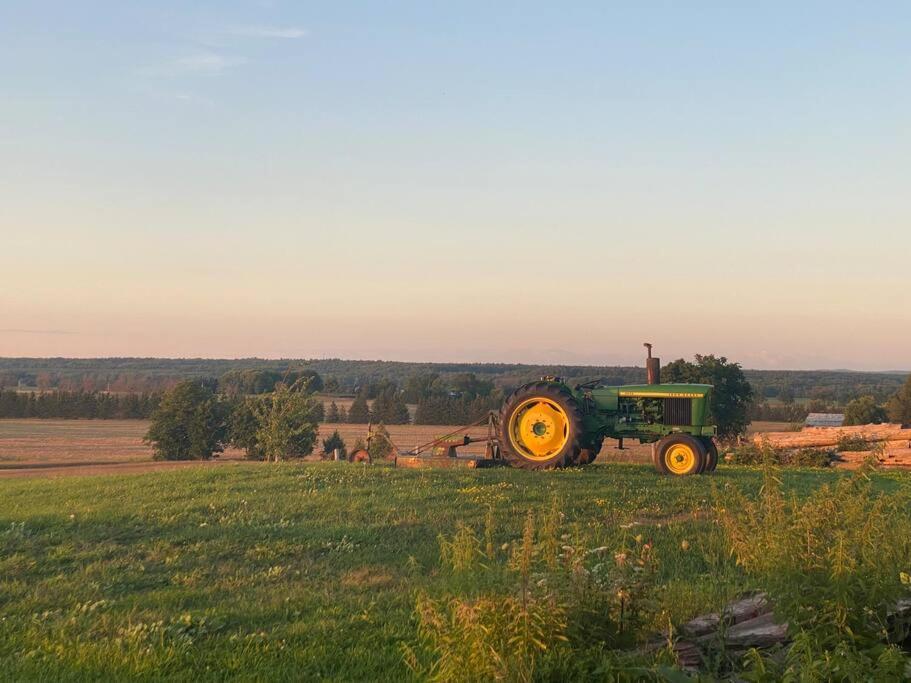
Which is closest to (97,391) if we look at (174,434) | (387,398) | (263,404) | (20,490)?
(387,398)

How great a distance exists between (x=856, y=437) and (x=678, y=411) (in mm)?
13185

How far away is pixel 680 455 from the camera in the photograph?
1697cm

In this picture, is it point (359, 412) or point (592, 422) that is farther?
point (359, 412)

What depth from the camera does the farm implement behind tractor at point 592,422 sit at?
1712cm

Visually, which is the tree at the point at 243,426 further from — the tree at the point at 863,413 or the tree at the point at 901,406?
the tree at the point at 901,406

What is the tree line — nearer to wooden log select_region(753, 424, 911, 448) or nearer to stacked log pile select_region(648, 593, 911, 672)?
wooden log select_region(753, 424, 911, 448)

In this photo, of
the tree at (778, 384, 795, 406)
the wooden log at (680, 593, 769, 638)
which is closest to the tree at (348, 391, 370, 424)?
the tree at (778, 384, 795, 406)

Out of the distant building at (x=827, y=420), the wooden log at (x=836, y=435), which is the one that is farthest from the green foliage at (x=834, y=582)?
the distant building at (x=827, y=420)

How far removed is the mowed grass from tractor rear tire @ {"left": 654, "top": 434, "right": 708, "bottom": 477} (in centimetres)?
80

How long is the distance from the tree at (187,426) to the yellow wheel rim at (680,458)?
136ft

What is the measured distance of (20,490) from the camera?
50.7 feet

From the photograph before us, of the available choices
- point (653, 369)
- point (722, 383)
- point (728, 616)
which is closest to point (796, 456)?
point (722, 383)

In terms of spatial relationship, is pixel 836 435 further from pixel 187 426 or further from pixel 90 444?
Result: pixel 90 444

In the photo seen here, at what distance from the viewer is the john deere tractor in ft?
56.2
